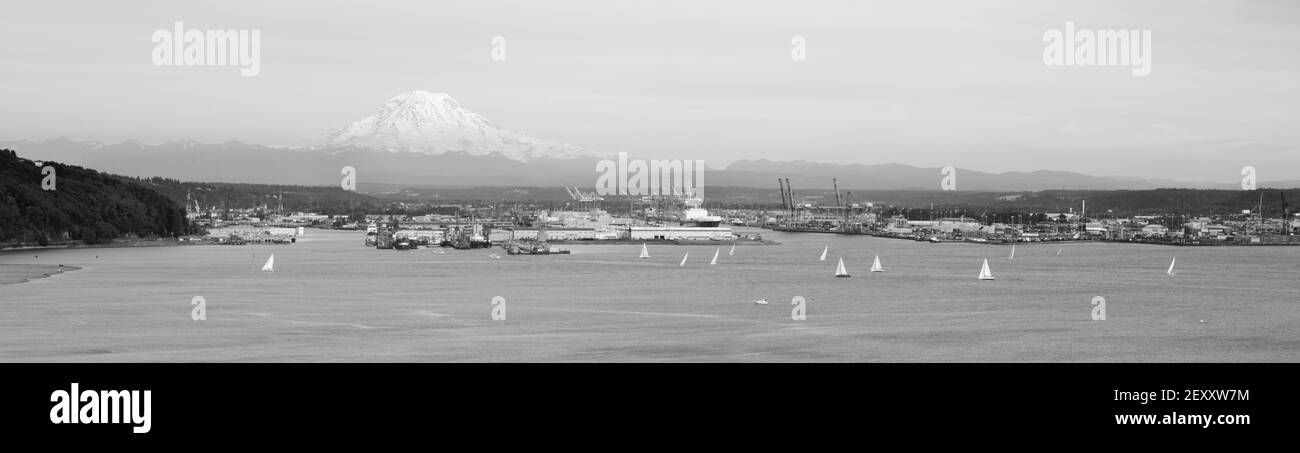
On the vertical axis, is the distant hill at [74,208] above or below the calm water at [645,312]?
above

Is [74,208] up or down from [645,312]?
up

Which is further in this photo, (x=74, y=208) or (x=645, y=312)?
(x=74, y=208)

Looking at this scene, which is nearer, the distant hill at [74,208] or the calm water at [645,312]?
the calm water at [645,312]

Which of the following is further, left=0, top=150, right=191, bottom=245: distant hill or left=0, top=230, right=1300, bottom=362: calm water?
left=0, top=150, right=191, bottom=245: distant hill
